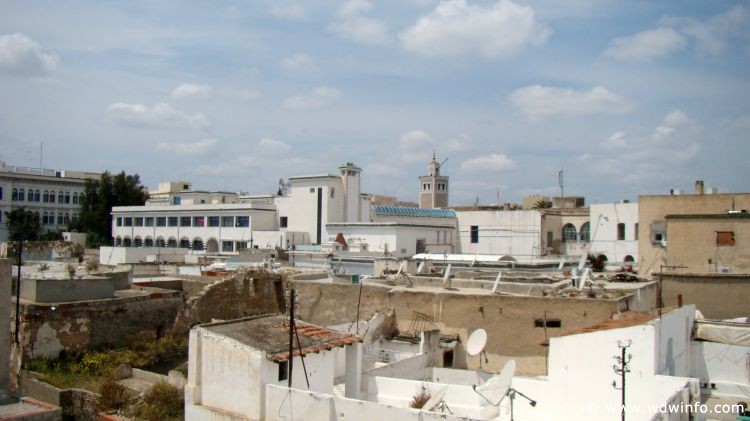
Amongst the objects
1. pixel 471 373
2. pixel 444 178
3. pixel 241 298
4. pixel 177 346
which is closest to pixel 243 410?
pixel 471 373

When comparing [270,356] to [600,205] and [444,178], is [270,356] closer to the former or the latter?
[600,205]

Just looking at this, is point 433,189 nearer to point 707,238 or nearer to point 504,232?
point 504,232

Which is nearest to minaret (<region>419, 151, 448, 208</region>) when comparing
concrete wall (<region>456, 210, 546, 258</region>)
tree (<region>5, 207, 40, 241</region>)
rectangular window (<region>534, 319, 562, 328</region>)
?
concrete wall (<region>456, 210, 546, 258</region>)

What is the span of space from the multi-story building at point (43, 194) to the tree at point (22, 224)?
1.23 metres

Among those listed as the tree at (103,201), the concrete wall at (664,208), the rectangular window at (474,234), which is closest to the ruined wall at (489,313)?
the concrete wall at (664,208)

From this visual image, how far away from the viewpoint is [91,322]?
18812 mm

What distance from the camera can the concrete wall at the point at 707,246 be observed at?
75.1 ft

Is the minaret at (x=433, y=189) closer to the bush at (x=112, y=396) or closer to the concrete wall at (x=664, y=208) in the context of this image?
the concrete wall at (x=664, y=208)

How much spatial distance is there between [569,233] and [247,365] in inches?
1587

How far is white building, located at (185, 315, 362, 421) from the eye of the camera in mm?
12195

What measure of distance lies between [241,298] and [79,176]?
55.8 m

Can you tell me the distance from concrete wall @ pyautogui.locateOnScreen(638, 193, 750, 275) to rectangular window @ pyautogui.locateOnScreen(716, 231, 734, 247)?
4.20m

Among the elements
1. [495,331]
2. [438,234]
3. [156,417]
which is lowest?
[156,417]

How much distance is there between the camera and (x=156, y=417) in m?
14.0
